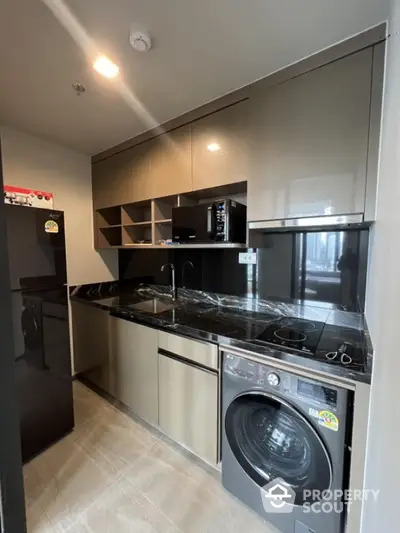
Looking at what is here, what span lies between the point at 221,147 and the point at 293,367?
142 cm

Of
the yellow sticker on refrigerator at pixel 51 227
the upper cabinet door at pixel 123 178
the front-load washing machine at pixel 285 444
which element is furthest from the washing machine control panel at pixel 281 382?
the upper cabinet door at pixel 123 178

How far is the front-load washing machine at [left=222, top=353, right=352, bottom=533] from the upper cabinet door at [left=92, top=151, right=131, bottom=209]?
1855mm

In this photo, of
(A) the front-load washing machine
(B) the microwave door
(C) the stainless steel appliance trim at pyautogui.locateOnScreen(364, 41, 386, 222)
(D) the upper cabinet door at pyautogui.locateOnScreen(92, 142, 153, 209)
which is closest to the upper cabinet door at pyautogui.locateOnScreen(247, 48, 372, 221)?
(C) the stainless steel appliance trim at pyautogui.locateOnScreen(364, 41, 386, 222)

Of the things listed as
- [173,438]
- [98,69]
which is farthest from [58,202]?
[173,438]

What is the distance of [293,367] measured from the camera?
1155 mm

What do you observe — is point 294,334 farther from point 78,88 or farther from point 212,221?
point 78,88

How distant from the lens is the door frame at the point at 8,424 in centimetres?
101

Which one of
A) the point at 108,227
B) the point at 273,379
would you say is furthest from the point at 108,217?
the point at 273,379

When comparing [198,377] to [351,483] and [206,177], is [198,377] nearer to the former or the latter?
[351,483]

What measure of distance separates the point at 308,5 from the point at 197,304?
1934mm

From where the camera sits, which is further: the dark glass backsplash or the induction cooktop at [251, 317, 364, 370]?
the dark glass backsplash

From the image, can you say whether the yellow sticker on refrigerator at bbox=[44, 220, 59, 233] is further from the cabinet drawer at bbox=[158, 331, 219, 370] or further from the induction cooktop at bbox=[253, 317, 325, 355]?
the induction cooktop at bbox=[253, 317, 325, 355]

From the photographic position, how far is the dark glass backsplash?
60.6 inches

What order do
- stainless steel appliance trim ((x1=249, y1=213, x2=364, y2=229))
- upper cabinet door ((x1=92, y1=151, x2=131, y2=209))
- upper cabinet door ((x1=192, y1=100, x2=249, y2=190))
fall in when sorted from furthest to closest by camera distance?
upper cabinet door ((x1=92, y1=151, x2=131, y2=209)) → upper cabinet door ((x1=192, y1=100, x2=249, y2=190)) → stainless steel appliance trim ((x1=249, y1=213, x2=364, y2=229))
